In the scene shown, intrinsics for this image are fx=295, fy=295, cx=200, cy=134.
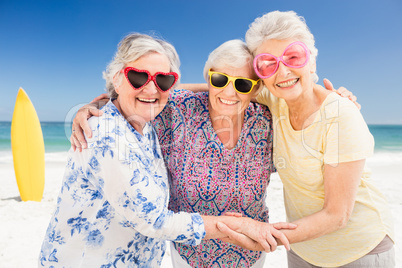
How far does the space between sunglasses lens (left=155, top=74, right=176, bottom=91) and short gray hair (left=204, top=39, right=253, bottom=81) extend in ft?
1.24

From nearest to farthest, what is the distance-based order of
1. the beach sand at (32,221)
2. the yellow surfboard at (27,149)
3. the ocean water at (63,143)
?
1. the beach sand at (32,221)
2. the yellow surfboard at (27,149)
3. the ocean water at (63,143)

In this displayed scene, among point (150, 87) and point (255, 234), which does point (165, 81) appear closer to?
point (150, 87)

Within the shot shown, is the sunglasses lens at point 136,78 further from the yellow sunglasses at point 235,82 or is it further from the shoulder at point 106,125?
the yellow sunglasses at point 235,82

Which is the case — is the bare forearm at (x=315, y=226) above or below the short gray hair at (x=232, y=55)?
below

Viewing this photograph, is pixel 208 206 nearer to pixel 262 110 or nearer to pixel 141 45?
pixel 262 110

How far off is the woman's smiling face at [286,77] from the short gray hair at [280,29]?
0.13ft

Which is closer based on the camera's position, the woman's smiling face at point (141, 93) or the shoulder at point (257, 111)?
the woman's smiling face at point (141, 93)

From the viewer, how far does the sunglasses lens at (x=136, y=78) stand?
1770mm

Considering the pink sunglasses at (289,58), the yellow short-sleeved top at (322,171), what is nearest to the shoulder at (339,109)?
the yellow short-sleeved top at (322,171)

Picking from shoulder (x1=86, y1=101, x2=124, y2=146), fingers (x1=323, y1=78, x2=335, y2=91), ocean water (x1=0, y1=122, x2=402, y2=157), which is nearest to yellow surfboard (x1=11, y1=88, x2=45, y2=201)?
shoulder (x1=86, y1=101, x2=124, y2=146)

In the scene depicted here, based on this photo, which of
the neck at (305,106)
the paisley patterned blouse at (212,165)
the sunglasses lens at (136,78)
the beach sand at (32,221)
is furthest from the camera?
the beach sand at (32,221)

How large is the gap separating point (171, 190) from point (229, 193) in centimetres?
45

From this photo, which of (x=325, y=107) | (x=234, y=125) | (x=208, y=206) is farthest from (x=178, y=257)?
(x=325, y=107)

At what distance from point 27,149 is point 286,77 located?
18.5ft
